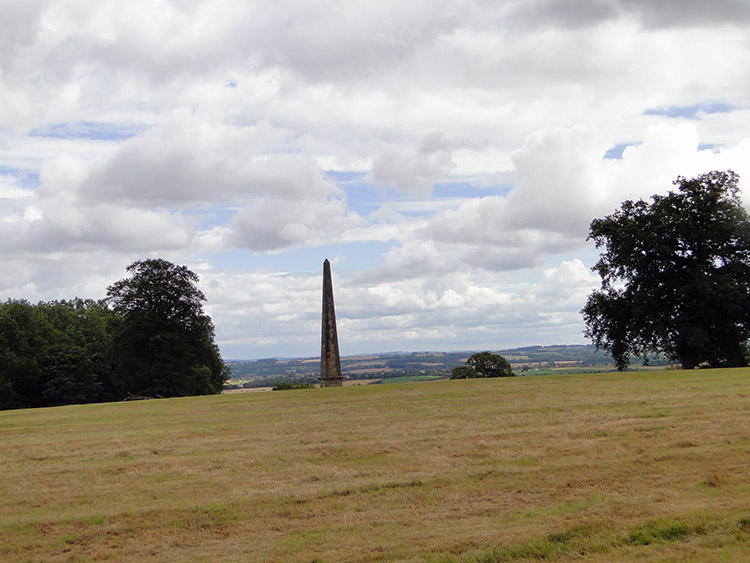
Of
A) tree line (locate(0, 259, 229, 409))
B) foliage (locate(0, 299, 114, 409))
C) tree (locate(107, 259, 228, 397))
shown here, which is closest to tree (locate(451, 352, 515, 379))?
tree line (locate(0, 259, 229, 409))

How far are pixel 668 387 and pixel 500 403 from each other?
7.14 m

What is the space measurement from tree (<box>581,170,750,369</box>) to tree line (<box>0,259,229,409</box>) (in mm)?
33092

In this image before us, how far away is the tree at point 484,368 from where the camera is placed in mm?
81938

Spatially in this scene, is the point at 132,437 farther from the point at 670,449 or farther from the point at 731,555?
the point at 731,555

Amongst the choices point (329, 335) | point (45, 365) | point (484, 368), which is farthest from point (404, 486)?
point (484, 368)

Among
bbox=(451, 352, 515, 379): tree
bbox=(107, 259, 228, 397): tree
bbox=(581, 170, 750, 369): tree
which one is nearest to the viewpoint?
bbox=(581, 170, 750, 369): tree

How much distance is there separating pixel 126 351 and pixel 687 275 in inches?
1668

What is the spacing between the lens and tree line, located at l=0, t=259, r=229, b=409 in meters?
56.7

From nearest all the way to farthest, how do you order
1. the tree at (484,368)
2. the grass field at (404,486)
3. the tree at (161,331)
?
1. the grass field at (404,486)
2. the tree at (161,331)
3. the tree at (484,368)

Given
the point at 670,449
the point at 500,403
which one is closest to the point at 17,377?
the point at 500,403

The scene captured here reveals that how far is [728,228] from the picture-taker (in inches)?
1721

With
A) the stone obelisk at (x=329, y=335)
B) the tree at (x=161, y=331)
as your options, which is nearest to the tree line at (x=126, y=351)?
the tree at (x=161, y=331)

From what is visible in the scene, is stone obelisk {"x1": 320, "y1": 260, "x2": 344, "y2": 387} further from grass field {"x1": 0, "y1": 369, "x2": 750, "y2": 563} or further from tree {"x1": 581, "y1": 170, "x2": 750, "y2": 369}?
grass field {"x1": 0, "y1": 369, "x2": 750, "y2": 563}

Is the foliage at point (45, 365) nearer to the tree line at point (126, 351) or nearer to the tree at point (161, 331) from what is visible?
the tree line at point (126, 351)
